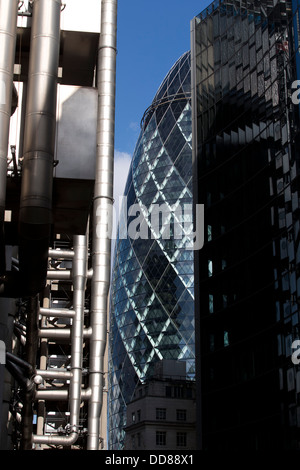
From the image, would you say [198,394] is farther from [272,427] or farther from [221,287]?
[272,427]

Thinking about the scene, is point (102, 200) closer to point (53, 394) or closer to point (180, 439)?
point (53, 394)

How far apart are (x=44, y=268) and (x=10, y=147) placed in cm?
265

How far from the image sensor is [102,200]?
4347 cm

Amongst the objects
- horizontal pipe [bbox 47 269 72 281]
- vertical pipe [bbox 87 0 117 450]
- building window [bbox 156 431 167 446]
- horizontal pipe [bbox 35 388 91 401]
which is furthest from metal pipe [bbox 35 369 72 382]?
building window [bbox 156 431 167 446]

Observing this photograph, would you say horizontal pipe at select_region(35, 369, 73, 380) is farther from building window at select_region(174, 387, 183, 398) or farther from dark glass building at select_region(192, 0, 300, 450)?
building window at select_region(174, 387, 183, 398)

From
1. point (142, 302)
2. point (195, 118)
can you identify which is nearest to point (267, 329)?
point (195, 118)

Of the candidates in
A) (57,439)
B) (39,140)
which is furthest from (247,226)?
(39,140)

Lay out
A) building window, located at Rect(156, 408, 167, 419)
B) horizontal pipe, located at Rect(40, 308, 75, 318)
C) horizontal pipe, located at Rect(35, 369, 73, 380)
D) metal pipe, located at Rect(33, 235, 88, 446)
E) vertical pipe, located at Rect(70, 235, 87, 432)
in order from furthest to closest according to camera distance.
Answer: building window, located at Rect(156, 408, 167, 419) < horizontal pipe, located at Rect(40, 308, 75, 318) < horizontal pipe, located at Rect(35, 369, 73, 380) < vertical pipe, located at Rect(70, 235, 87, 432) < metal pipe, located at Rect(33, 235, 88, 446)

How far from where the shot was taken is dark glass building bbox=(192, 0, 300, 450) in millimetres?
46812

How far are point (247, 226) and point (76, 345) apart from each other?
16.2 metres

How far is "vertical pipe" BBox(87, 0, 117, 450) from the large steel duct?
27137 millimetres

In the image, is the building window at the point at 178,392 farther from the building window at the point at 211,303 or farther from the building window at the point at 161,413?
the building window at the point at 211,303

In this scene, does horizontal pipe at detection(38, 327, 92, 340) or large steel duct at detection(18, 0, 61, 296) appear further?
horizontal pipe at detection(38, 327, 92, 340)

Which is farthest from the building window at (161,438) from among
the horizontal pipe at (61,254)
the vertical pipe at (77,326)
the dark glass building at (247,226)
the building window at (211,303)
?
the horizontal pipe at (61,254)
